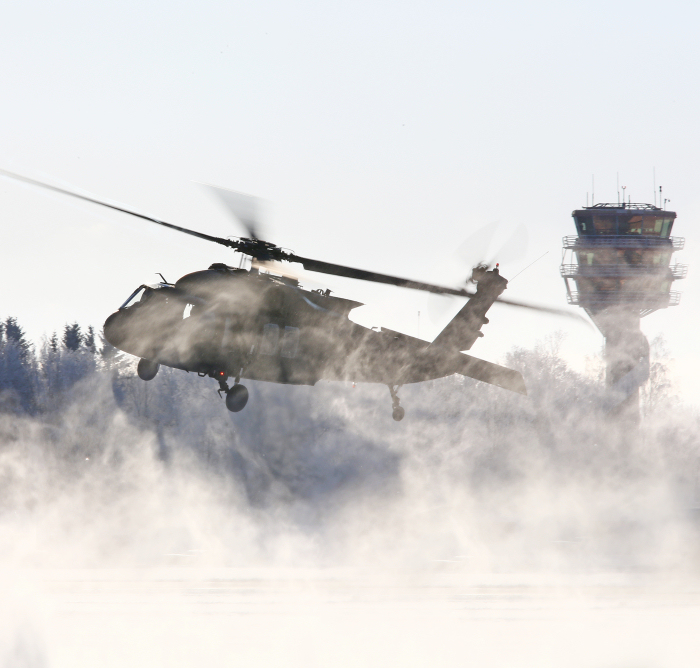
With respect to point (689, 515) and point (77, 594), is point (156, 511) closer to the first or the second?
point (77, 594)

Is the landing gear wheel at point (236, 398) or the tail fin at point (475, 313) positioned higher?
the tail fin at point (475, 313)

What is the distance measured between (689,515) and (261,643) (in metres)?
31.3

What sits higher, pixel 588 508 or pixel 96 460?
pixel 96 460

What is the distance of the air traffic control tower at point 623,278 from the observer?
78750mm

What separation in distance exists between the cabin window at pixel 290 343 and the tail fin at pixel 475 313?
5.32m

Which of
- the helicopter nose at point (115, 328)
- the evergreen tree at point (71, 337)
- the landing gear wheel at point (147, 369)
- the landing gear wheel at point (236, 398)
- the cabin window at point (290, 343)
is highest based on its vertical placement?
the evergreen tree at point (71, 337)

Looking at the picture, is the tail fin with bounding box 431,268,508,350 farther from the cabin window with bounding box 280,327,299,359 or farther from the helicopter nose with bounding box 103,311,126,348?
the helicopter nose with bounding box 103,311,126,348

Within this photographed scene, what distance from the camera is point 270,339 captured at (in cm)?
2127

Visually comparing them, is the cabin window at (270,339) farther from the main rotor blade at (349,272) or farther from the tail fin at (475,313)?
the tail fin at (475,313)

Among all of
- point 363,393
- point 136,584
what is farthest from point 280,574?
point 363,393

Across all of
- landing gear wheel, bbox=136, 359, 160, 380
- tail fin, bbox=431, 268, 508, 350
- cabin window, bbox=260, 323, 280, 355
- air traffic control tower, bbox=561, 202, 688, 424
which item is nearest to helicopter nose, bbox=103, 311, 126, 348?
landing gear wheel, bbox=136, 359, 160, 380

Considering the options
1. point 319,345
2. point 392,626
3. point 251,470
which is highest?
point 319,345

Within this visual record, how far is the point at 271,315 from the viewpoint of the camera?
21.3 m

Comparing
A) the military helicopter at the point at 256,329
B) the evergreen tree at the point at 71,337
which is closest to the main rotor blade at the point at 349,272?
the military helicopter at the point at 256,329
